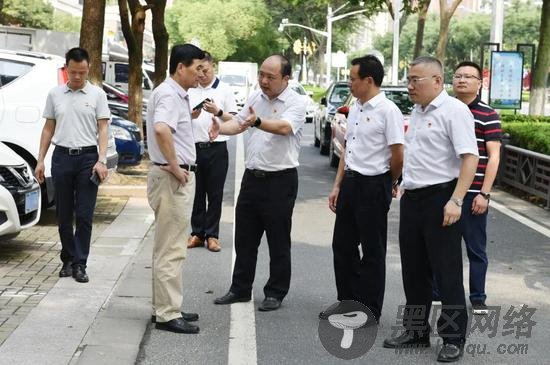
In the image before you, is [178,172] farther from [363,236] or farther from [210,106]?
[363,236]

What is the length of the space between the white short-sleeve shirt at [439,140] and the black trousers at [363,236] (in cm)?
66

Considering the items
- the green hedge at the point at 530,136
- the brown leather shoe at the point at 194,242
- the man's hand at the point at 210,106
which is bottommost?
the brown leather shoe at the point at 194,242

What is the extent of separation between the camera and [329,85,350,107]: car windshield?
21375 millimetres

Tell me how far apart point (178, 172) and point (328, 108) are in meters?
14.8

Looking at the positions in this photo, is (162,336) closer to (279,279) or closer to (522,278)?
(279,279)

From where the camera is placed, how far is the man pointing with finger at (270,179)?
22.6 ft

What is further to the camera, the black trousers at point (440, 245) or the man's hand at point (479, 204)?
the man's hand at point (479, 204)

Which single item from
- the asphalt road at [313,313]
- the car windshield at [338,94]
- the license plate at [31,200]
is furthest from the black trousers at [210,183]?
the car windshield at [338,94]

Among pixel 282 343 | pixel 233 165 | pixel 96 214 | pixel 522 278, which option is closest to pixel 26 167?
pixel 96 214

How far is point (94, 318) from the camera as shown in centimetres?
659

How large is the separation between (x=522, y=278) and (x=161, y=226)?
3.66 m

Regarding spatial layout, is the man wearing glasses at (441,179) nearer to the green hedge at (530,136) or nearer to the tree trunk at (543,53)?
the green hedge at (530,136)

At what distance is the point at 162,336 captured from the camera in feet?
20.9

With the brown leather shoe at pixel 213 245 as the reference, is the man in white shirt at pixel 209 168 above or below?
above
